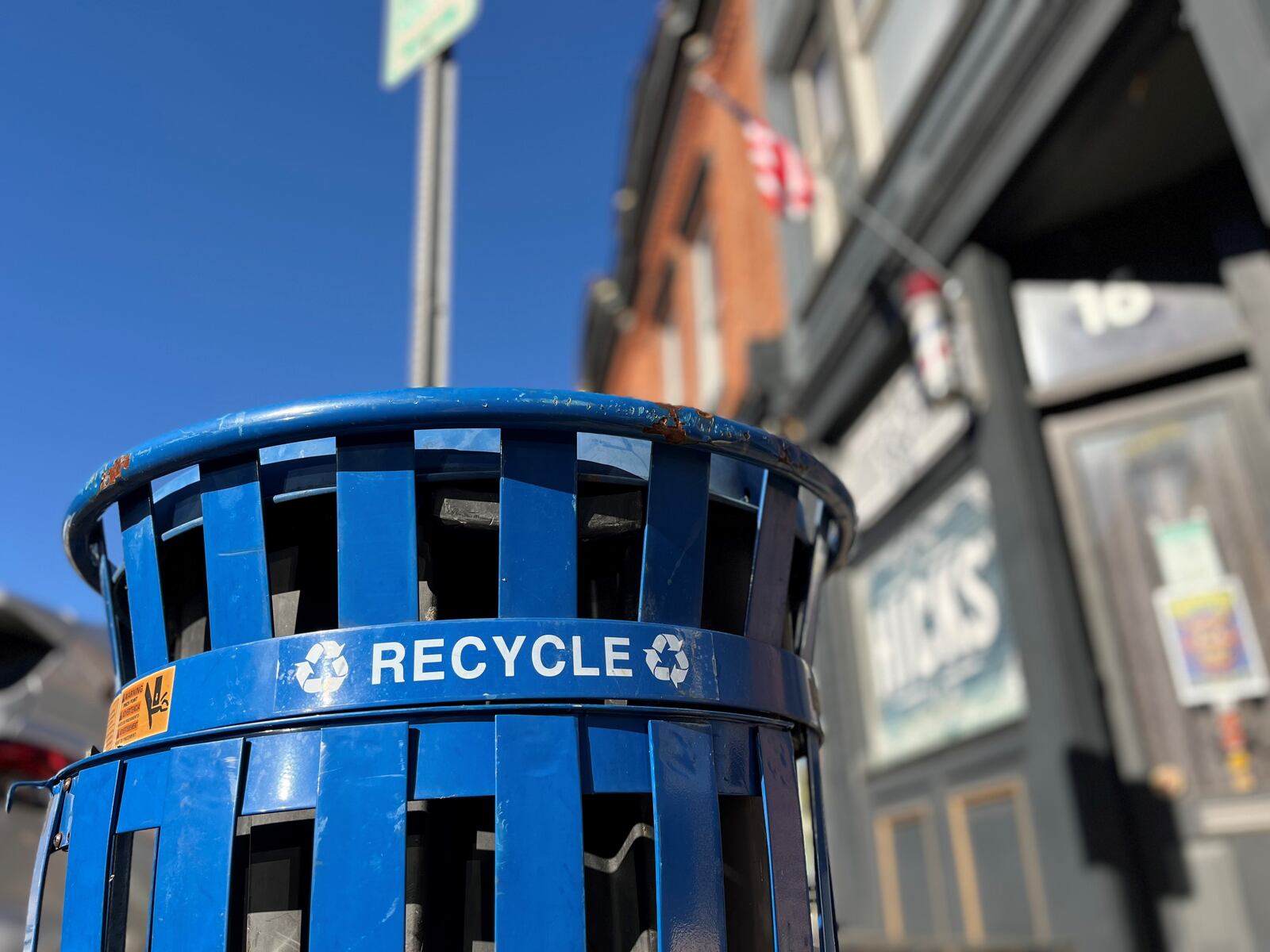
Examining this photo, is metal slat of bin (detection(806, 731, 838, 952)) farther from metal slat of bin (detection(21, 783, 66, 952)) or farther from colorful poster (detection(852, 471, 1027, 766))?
colorful poster (detection(852, 471, 1027, 766))

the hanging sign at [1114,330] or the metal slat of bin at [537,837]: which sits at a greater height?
the hanging sign at [1114,330]

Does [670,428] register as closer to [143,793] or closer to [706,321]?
[143,793]

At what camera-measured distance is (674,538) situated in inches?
48.6

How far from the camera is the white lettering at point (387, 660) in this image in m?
1.08

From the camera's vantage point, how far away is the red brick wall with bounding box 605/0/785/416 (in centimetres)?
914

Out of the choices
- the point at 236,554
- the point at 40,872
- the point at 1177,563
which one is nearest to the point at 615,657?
the point at 236,554

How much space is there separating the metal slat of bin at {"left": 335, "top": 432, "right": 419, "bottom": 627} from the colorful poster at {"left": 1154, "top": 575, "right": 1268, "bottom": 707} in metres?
3.93

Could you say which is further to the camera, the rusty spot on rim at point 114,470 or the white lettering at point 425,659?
the rusty spot on rim at point 114,470

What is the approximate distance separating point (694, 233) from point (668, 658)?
A: 11.4 m

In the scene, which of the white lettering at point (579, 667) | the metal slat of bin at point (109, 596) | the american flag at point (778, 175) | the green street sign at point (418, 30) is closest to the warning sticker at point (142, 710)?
the metal slat of bin at point (109, 596)

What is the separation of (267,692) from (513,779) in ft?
0.98

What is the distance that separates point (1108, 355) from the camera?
185 inches

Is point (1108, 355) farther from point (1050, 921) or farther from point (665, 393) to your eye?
point (665, 393)

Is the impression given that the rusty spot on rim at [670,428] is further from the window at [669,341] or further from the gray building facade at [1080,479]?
the window at [669,341]
